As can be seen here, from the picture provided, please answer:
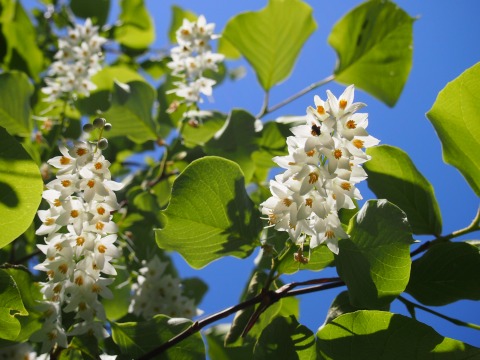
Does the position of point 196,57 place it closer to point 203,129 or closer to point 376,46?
point 203,129

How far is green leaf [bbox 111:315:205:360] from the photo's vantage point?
1212 millimetres

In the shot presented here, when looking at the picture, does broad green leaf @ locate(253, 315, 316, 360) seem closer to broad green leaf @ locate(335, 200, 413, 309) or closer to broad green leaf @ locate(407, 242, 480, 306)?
broad green leaf @ locate(335, 200, 413, 309)

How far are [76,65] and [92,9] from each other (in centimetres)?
96

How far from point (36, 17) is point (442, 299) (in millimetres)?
2903

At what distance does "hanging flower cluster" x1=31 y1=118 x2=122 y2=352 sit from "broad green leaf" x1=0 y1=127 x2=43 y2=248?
0.04 meters

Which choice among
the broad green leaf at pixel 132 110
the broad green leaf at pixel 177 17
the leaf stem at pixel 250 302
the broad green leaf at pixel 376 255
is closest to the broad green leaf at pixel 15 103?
the broad green leaf at pixel 132 110

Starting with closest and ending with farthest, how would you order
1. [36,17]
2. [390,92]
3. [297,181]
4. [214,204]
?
[297,181] → [214,204] → [390,92] → [36,17]

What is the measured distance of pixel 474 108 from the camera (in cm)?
120

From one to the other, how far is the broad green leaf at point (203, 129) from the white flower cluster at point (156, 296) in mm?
438

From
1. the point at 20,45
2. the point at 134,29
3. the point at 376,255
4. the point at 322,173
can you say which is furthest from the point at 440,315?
the point at 134,29

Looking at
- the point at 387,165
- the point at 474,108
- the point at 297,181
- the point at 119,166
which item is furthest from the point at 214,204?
the point at 119,166

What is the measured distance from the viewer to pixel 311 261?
1.19 m

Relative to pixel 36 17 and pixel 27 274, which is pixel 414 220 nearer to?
pixel 27 274

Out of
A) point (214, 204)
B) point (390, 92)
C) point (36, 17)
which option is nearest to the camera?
point (214, 204)
